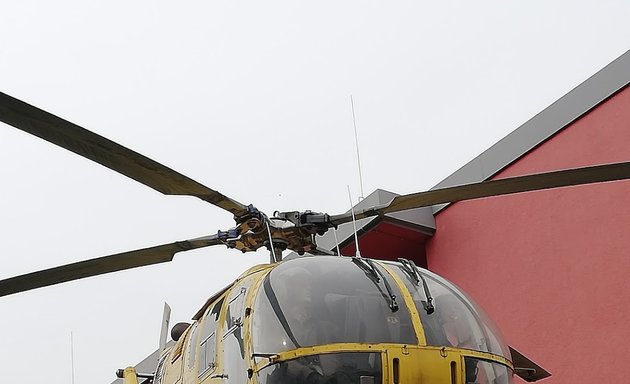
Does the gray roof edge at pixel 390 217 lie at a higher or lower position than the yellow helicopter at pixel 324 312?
higher

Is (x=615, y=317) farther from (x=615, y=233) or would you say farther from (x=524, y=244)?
(x=524, y=244)

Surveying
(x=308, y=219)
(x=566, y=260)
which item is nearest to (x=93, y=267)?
(x=308, y=219)

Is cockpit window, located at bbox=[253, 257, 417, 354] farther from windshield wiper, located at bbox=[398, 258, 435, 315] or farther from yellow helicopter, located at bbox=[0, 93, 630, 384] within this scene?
windshield wiper, located at bbox=[398, 258, 435, 315]

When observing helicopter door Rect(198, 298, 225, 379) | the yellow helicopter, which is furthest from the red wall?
helicopter door Rect(198, 298, 225, 379)

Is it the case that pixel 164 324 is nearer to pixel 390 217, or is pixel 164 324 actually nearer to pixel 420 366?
pixel 420 366

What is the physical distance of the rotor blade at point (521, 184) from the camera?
4309mm

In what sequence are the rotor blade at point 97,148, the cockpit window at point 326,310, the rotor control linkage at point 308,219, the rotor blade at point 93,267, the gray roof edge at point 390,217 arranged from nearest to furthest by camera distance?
the rotor blade at point 97,148 < the cockpit window at point 326,310 < the rotor blade at point 93,267 < the rotor control linkage at point 308,219 < the gray roof edge at point 390,217

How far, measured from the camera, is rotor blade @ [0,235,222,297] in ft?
15.1

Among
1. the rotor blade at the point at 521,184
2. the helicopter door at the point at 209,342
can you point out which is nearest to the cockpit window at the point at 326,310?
the helicopter door at the point at 209,342

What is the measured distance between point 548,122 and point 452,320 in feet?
16.6

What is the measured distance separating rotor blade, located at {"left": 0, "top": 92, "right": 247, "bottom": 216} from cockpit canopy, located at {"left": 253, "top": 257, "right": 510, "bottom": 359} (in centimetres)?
69

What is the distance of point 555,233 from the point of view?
8.18 m

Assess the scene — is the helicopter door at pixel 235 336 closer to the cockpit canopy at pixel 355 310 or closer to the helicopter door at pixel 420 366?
the cockpit canopy at pixel 355 310

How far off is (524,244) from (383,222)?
1.92 metres
